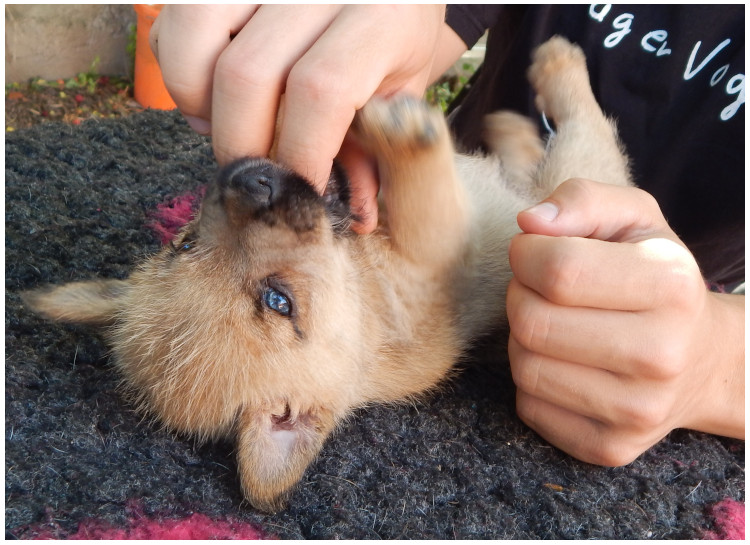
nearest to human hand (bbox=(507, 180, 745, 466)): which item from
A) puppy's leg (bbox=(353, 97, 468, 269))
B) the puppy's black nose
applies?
puppy's leg (bbox=(353, 97, 468, 269))

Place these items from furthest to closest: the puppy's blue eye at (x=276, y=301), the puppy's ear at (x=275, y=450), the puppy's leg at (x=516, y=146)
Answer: the puppy's leg at (x=516, y=146) < the puppy's blue eye at (x=276, y=301) < the puppy's ear at (x=275, y=450)

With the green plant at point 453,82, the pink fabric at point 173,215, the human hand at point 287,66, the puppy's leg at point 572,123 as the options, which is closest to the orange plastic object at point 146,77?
the pink fabric at point 173,215

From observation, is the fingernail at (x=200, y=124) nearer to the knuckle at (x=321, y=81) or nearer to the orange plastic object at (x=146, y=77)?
the knuckle at (x=321, y=81)

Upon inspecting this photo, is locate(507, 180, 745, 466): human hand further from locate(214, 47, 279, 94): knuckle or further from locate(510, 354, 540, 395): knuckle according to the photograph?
locate(214, 47, 279, 94): knuckle

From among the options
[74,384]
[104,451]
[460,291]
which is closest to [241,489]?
[104,451]

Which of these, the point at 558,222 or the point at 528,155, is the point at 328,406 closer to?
the point at 558,222

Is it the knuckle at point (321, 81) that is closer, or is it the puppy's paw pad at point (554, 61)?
the knuckle at point (321, 81)
